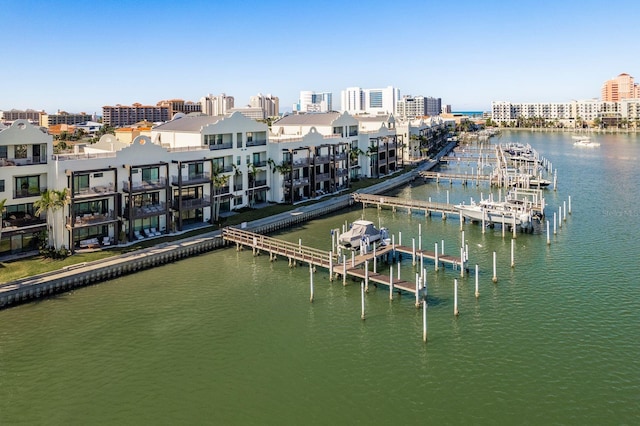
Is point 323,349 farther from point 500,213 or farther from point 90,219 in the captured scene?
point 500,213

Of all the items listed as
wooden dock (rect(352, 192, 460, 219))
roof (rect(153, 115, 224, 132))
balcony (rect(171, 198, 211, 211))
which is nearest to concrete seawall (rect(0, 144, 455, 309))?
balcony (rect(171, 198, 211, 211))

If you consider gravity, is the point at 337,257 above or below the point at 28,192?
below

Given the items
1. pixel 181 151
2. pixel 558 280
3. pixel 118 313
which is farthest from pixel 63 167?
pixel 558 280

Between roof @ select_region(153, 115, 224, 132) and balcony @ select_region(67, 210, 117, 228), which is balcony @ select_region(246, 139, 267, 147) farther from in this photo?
balcony @ select_region(67, 210, 117, 228)

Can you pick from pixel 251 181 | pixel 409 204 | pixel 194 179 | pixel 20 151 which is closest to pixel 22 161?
pixel 20 151

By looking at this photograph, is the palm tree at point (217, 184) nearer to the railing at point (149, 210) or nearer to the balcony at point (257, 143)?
the railing at point (149, 210)

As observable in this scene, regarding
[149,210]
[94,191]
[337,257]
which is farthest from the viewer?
[149,210]
